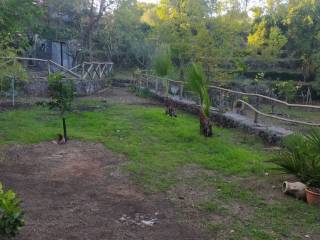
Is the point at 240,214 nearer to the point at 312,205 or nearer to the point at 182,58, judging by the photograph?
the point at 312,205

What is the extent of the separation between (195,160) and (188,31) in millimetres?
11813

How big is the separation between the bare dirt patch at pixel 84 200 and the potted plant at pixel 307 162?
1.96 metres

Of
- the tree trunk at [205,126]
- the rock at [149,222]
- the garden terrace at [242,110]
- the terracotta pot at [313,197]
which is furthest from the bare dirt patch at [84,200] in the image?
the garden terrace at [242,110]

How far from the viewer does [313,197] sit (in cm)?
535

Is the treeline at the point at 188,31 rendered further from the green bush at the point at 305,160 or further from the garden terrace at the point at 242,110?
the green bush at the point at 305,160

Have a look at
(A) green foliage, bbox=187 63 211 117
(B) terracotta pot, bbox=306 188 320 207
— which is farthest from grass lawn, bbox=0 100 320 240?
(A) green foliage, bbox=187 63 211 117

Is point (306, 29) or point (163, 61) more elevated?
point (306, 29)

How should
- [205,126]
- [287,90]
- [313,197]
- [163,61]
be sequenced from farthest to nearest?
1. [287,90]
2. [163,61]
3. [205,126]
4. [313,197]

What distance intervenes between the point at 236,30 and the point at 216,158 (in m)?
11.9

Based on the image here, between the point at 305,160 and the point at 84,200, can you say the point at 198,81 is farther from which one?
the point at 84,200

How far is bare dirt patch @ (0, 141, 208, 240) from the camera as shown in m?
4.42

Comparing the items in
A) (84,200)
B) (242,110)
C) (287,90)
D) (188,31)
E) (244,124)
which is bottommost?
(84,200)

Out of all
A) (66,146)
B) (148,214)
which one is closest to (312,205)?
(148,214)

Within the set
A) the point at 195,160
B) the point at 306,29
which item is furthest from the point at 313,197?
the point at 306,29
